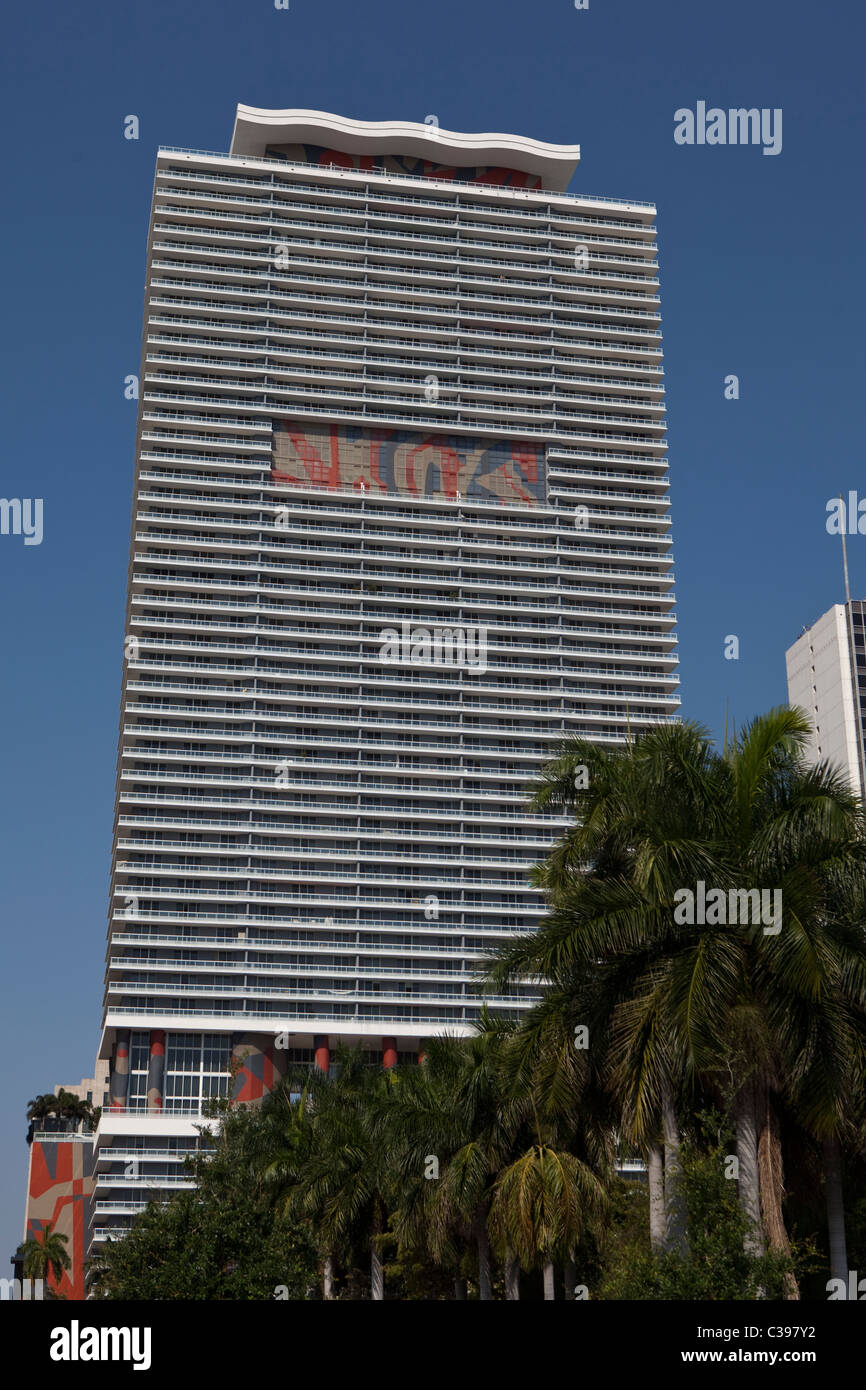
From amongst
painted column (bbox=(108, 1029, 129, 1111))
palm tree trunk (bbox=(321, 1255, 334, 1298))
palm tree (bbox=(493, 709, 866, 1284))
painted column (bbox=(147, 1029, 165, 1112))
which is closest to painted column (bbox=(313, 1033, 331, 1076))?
painted column (bbox=(147, 1029, 165, 1112))

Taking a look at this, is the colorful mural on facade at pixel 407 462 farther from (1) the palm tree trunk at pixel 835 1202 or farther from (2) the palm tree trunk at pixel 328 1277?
(1) the palm tree trunk at pixel 835 1202

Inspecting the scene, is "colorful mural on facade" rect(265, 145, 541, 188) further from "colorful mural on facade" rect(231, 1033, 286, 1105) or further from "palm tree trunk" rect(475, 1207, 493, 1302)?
"palm tree trunk" rect(475, 1207, 493, 1302)

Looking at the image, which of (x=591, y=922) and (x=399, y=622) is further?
(x=399, y=622)

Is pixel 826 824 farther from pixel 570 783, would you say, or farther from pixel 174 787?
pixel 174 787

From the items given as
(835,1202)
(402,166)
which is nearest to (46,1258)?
(402,166)

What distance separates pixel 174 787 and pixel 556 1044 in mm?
117326

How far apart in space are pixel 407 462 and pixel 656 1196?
138 metres

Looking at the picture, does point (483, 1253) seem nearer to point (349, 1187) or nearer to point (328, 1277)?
point (349, 1187)

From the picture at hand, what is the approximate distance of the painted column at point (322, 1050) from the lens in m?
141

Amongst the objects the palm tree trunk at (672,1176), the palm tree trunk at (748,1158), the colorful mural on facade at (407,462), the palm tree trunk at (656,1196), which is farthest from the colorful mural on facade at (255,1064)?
the palm tree trunk at (748,1158)

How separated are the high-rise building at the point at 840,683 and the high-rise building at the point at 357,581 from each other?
2732cm

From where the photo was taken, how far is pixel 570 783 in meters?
33.3

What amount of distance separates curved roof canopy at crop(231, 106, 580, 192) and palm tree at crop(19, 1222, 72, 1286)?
4153 inches
